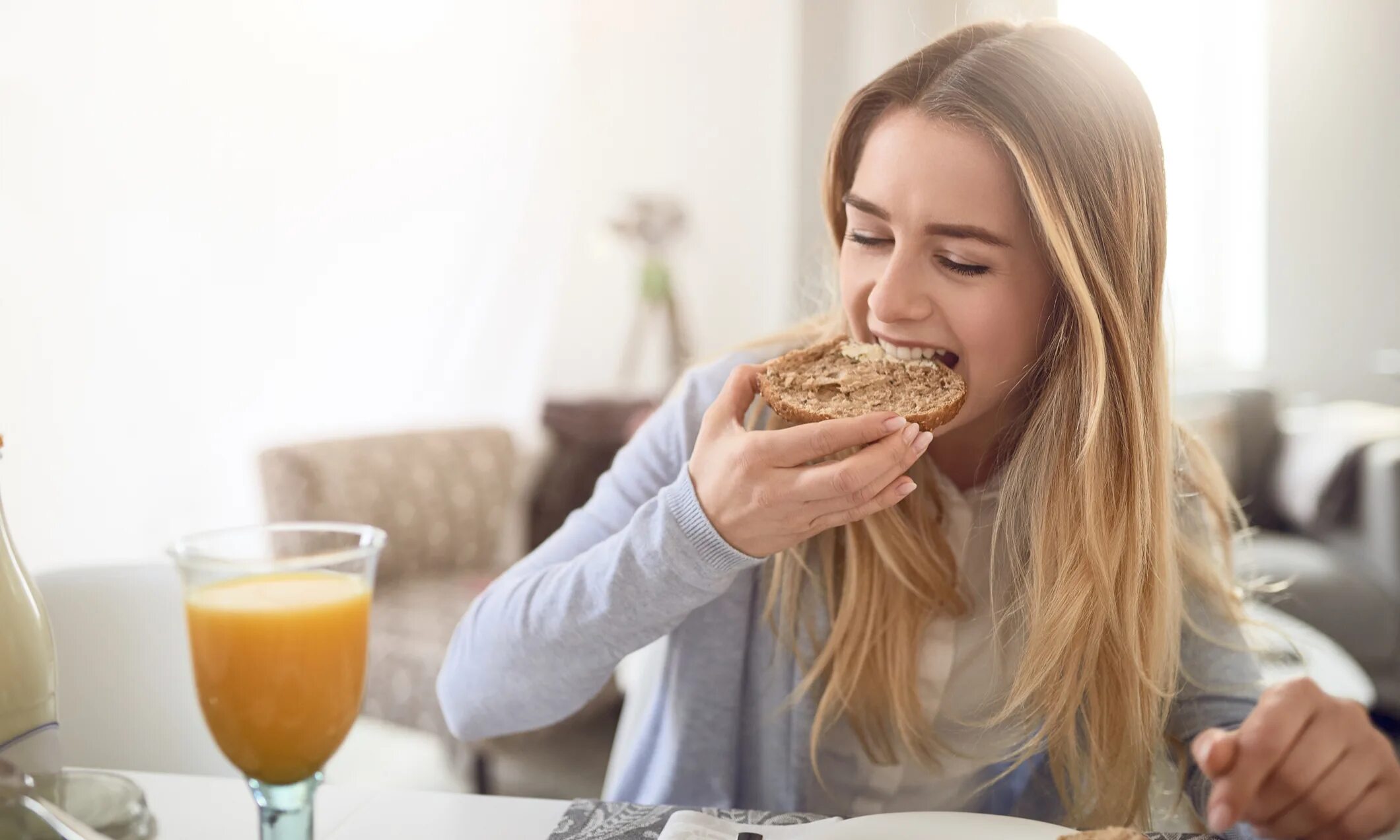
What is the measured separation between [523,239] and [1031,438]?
3.14 metres

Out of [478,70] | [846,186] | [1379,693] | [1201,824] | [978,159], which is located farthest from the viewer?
[478,70]

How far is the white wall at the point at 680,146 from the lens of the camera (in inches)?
188

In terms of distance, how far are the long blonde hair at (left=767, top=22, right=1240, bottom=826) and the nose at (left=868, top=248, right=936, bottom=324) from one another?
136 mm

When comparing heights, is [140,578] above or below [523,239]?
below

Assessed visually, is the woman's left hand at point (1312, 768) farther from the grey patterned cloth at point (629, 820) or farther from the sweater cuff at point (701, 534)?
the sweater cuff at point (701, 534)

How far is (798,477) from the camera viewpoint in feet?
3.17

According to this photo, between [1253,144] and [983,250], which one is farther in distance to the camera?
[1253,144]

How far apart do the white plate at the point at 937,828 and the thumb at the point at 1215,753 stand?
125 mm

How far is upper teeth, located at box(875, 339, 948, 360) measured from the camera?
1146mm

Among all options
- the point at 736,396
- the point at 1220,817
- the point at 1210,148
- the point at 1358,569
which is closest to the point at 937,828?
the point at 1220,817

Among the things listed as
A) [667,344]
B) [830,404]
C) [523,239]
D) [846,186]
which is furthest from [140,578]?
[667,344]

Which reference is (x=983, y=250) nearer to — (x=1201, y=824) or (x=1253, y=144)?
(x=1201, y=824)

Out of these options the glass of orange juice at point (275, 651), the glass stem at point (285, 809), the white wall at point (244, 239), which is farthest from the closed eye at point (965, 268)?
the white wall at point (244, 239)

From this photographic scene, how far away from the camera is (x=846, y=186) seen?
1.32 meters
